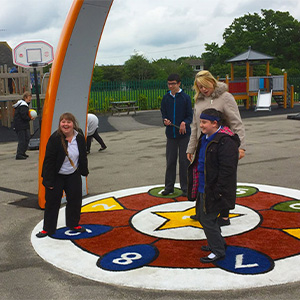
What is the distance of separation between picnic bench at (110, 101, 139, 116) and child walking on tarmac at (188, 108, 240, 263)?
2043 cm

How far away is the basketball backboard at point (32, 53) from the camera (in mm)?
13758

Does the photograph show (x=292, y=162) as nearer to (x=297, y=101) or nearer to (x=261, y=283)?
(x=261, y=283)

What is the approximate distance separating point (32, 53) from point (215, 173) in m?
11.8

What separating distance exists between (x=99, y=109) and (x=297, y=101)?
17313mm

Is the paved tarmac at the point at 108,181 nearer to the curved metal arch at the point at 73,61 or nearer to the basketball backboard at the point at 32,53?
the curved metal arch at the point at 73,61

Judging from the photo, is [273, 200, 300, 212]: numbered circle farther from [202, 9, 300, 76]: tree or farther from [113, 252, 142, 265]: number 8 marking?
[202, 9, 300, 76]: tree

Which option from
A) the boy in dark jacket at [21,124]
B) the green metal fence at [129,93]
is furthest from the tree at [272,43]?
the boy in dark jacket at [21,124]

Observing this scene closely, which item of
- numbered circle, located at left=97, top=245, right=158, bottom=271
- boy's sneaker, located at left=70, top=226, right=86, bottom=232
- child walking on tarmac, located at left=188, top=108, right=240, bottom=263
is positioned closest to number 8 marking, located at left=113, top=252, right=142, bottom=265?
numbered circle, located at left=97, top=245, right=158, bottom=271

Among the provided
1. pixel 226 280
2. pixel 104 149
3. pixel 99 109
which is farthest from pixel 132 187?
pixel 99 109

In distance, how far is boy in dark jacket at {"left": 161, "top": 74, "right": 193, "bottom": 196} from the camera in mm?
6195

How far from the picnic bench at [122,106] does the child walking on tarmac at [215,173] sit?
20427mm

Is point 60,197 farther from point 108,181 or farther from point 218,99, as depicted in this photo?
point 108,181

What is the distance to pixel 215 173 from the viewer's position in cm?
372

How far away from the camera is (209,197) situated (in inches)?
146
